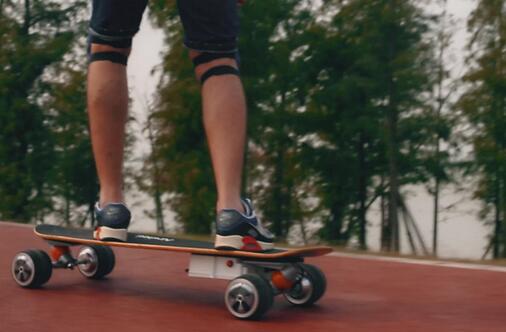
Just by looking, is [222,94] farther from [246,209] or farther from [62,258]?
[62,258]

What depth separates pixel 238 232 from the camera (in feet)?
10.8

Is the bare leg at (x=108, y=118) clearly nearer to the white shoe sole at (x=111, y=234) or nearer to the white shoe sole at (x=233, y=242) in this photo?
the white shoe sole at (x=111, y=234)

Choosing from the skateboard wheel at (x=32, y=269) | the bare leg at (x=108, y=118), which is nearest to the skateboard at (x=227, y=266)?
the skateboard wheel at (x=32, y=269)

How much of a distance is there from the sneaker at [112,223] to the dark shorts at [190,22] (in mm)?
677

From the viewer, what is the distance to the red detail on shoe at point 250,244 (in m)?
3.29

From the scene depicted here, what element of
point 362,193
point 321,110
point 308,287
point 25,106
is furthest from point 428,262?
point 362,193

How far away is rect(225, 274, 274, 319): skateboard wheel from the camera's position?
310 cm

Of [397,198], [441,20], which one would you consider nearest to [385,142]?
[397,198]

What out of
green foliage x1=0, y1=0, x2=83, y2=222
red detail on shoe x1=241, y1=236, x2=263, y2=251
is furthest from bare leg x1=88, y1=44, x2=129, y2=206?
green foliage x1=0, y1=0, x2=83, y2=222

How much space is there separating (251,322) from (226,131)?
76 cm

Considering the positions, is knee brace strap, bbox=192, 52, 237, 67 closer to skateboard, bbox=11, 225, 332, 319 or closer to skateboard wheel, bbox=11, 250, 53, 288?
skateboard, bbox=11, 225, 332, 319

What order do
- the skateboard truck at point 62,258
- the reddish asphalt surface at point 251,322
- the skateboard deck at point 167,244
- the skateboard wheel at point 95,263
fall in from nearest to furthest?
the reddish asphalt surface at point 251,322
the skateboard deck at point 167,244
the skateboard truck at point 62,258
the skateboard wheel at point 95,263

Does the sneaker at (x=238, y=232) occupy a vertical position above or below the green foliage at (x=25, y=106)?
below

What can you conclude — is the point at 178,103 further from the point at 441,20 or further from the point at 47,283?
the point at 47,283
